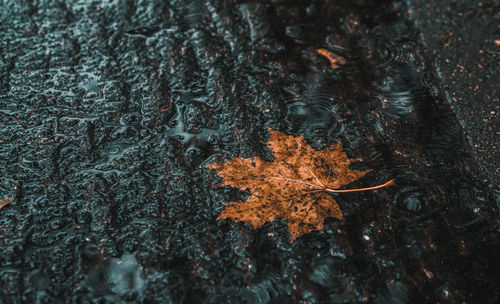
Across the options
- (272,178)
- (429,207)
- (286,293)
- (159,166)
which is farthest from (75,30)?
(429,207)

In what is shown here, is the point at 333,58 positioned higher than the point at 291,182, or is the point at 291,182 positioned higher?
the point at 333,58

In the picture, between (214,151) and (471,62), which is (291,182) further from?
(471,62)

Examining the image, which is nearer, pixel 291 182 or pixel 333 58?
pixel 291 182

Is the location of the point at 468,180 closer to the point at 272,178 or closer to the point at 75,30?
the point at 272,178

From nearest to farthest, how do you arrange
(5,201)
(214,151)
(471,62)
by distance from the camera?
(5,201) < (214,151) < (471,62)

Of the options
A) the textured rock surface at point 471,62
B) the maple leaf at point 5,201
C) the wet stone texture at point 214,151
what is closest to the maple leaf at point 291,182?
the wet stone texture at point 214,151

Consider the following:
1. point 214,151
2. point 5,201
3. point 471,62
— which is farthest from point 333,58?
point 5,201
